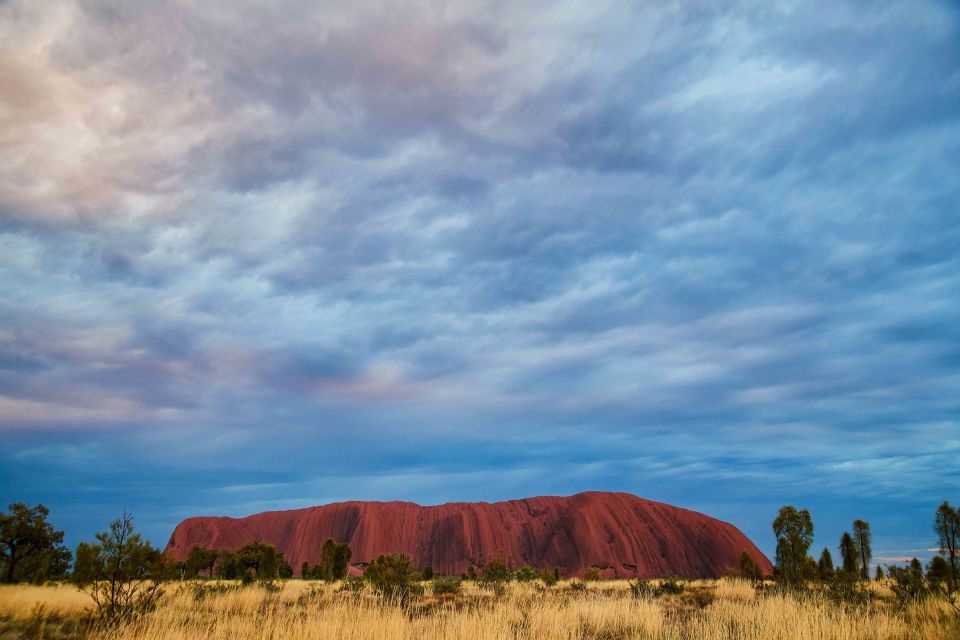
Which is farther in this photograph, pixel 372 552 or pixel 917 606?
pixel 372 552

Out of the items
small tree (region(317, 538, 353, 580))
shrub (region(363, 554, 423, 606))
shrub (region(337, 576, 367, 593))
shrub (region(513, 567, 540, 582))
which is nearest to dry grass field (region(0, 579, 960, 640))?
shrub (region(363, 554, 423, 606))

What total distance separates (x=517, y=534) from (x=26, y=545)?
109303 millimetres

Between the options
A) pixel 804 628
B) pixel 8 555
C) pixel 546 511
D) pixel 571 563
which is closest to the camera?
pixel 804 628

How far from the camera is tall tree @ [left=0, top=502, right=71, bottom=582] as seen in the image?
120 ft

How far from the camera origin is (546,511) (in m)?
140

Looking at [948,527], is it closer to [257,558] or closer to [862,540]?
[862,540]

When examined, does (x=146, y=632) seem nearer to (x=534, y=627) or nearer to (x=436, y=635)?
A: (x=436, y=635)

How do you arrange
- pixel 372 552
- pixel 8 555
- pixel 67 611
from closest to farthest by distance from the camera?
1. pixel 67 611
2. pixel 8 555
3. pixel 372 552

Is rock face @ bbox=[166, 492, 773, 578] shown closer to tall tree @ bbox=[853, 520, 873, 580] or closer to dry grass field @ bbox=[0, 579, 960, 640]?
tall tree @ bbox=[853, 520, 873, 580]

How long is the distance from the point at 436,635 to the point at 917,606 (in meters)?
11.2

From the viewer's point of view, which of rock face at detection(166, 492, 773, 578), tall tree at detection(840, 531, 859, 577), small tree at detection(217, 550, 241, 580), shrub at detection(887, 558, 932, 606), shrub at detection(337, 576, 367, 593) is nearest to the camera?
shrub at detection(887, 558, 932, 606)

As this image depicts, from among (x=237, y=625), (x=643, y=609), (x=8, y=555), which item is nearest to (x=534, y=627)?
(x=643, y=609)

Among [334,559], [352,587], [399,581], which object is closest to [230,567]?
[334,559]

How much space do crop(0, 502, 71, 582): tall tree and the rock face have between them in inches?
3393
